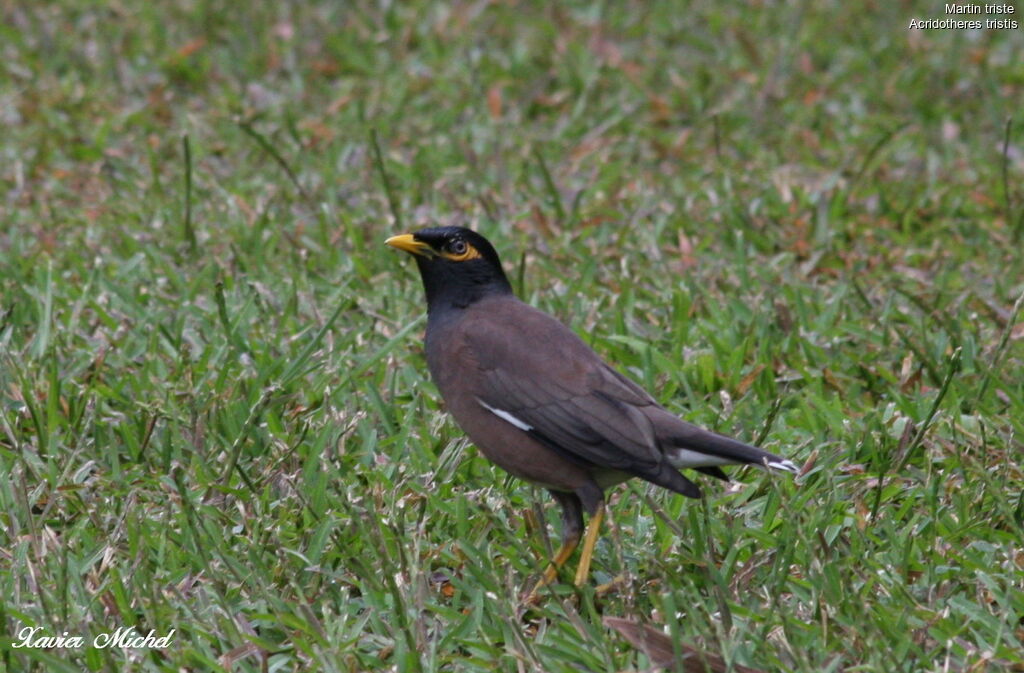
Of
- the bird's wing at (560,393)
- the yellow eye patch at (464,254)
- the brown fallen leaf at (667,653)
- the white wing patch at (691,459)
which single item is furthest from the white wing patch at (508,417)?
the brown fallen leaf at (667,653)

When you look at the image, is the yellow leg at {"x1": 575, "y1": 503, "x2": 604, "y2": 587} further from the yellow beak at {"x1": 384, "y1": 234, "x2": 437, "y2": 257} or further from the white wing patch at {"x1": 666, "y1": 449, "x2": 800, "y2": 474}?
the yellow beak at {"x1": 384, "y1": 234, "x2": 437, "y2": 257}

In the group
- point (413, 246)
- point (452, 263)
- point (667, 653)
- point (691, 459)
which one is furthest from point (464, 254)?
point (667, 653)

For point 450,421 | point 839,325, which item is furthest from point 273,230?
point 839,325

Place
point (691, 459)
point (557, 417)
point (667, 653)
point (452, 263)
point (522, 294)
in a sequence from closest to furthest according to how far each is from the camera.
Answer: point (667, 653) < point (691, 459) < point (557, 417) < point (452, 263) < point (522, 294)

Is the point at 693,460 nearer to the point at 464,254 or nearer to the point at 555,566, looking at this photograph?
the point at 555,566

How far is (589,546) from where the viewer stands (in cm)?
447

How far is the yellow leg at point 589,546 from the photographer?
441 centimetres

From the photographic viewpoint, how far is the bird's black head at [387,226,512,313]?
16.4 ft

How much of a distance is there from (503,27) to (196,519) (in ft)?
18.8

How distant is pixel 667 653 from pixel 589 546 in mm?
607

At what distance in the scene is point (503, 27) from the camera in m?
9.60

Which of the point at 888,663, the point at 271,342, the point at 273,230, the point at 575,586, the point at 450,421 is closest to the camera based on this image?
the point at 888,663

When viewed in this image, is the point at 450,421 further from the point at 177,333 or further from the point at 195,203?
the point at 195,203

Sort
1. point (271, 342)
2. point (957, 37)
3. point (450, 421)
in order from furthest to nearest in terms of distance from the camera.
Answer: point (957, 37) → point (271, 342) → point (450, 421)
